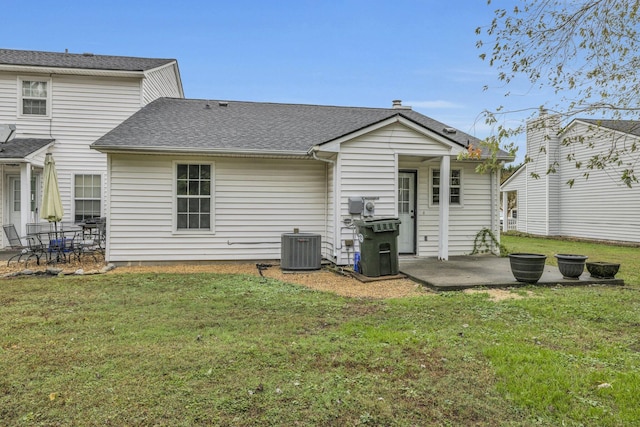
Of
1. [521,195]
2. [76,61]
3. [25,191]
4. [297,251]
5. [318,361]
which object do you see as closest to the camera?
[318,361]

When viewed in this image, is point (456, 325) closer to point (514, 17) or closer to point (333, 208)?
point (514, 17)

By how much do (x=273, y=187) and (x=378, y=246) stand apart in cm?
336

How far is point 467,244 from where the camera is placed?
424 inches

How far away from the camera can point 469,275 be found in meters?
7.79

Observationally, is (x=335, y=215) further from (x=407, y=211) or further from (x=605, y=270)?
(x=605, y=270)

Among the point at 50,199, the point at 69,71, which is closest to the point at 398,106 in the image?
the point at 69,71

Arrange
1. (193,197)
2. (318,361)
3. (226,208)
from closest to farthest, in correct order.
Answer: (318,361) < (193,197) < (226,208)

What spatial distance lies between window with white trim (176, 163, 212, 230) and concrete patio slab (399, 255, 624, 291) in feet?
16.1

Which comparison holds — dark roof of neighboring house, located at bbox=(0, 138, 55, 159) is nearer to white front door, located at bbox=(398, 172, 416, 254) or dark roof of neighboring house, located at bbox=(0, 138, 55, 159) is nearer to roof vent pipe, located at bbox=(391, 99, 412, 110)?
white front door, located at bbox=(398, 172, 416, 254)

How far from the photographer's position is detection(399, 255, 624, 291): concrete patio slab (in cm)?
703

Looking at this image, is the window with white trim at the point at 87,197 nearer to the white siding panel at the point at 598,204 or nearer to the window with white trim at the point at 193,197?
the window with white trim at the point at 193,197

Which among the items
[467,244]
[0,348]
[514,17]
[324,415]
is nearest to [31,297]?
[0,348]

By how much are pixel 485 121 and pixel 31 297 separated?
7013 millimetres

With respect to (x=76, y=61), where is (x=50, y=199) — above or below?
below
